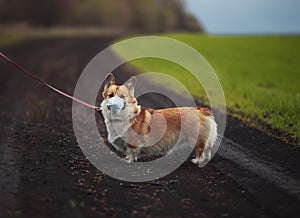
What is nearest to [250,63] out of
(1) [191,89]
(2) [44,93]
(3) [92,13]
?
(1) [191,89]

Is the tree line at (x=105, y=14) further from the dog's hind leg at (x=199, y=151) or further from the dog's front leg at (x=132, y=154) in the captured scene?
the dog's hind leg at (x=199, y=151)

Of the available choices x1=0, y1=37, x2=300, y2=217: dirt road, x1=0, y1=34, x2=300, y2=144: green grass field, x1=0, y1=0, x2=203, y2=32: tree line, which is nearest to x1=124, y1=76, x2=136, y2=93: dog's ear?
x1=0, y1=37, x2=300, y2=217: dirt road

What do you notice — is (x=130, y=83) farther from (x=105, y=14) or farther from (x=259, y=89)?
(x=105, y=14)

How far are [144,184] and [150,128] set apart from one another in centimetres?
103

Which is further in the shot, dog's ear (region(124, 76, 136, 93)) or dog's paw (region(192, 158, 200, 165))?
dog's paw (region(192, 158, 200, 165))

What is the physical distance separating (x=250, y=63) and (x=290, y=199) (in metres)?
19.4

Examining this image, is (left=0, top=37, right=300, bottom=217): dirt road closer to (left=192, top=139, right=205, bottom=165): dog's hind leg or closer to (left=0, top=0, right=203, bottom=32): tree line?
(left=192, top=139, right=205, bottom=165): dog's hind leg

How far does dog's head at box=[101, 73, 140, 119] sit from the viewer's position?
5931 mm

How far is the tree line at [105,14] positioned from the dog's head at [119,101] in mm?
58360

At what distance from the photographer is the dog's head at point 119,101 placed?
234 inches

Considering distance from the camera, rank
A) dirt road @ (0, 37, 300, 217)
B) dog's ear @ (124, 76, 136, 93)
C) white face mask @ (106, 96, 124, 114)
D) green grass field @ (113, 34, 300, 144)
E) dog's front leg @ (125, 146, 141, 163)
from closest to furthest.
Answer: dirt road @ (0, 37, 300, 217), white face mask @ (106, 96, 124, 114), dog's ear @ (124, 76, 136, 93), dog's front leg @ (125, 146, 141, 163), green grass field @ (113, 34, 300, 144)

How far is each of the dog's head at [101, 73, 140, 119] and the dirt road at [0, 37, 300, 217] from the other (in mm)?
889

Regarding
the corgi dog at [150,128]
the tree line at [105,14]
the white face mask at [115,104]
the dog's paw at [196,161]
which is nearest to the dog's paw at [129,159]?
the corgi dog at [150,128]

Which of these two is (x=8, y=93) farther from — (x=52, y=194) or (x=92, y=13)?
(x=92, y=13)
